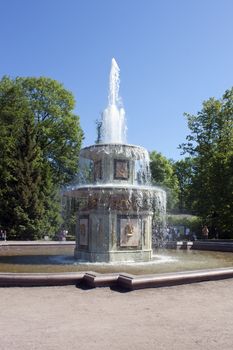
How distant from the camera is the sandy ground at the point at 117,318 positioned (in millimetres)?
6391

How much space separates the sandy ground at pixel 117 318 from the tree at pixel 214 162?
23.9 metres

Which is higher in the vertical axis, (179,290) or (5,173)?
(5,173)

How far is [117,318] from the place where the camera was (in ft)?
25.6

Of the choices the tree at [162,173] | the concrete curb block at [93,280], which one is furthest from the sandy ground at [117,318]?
the tree at [162,173]

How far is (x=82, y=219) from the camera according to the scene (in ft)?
57.7

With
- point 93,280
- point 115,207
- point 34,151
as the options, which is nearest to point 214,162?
point 34,151

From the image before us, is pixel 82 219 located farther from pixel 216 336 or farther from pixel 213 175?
pixel 213 175

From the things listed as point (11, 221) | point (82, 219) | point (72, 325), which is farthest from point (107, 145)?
point (11, 221)

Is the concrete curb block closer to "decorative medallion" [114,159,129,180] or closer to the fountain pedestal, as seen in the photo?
the fountain pedestal

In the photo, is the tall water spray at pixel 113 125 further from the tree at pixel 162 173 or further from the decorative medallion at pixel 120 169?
the tree at pixel 162 173

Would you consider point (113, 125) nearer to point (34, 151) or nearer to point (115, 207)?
point (115, 207)

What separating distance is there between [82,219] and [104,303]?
866 centimetres

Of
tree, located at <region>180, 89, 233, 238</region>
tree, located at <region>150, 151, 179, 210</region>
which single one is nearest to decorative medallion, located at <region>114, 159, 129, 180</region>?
tree, located at <region>180, 89, 233, 238</region>

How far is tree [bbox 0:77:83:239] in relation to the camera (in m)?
37.1
